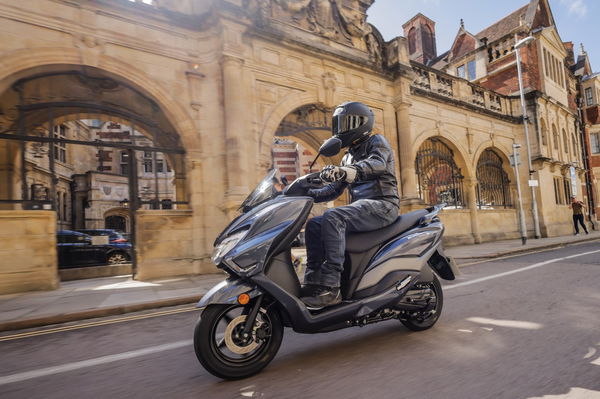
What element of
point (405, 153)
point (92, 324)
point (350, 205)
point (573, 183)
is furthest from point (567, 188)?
point (92, 324)

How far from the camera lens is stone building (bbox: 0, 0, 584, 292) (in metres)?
6.50

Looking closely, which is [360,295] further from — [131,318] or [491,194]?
[491,194]

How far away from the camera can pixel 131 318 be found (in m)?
3.96

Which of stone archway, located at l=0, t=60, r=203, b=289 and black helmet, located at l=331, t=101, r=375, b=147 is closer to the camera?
black helmet, located at l=331, t=101, r=375, b=147

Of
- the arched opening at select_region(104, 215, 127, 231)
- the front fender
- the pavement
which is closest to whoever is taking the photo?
the front fender

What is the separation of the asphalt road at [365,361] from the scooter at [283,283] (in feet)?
→ 0.61

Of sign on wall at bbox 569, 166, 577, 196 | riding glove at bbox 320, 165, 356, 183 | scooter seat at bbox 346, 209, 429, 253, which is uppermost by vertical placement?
sign on wall at bbox 569, 166, 577, 196

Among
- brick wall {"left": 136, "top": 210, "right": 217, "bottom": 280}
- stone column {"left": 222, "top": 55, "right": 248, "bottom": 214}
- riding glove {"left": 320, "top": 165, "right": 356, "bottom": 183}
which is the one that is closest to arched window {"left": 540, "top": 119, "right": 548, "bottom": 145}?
stone column {"left": 222, "top": 55, "right": 248, "bottom": 214}

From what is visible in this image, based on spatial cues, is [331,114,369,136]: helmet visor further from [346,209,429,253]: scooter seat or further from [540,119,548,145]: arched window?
[540,119,548,145]: arched window

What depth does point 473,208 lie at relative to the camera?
45.9 feet

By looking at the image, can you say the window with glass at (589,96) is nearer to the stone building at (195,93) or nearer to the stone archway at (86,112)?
the stone building at (195,93)

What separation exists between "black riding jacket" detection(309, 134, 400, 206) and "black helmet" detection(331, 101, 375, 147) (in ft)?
0.31

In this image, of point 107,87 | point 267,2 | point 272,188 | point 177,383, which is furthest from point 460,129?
point 177,383

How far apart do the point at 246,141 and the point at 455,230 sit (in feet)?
30.5
